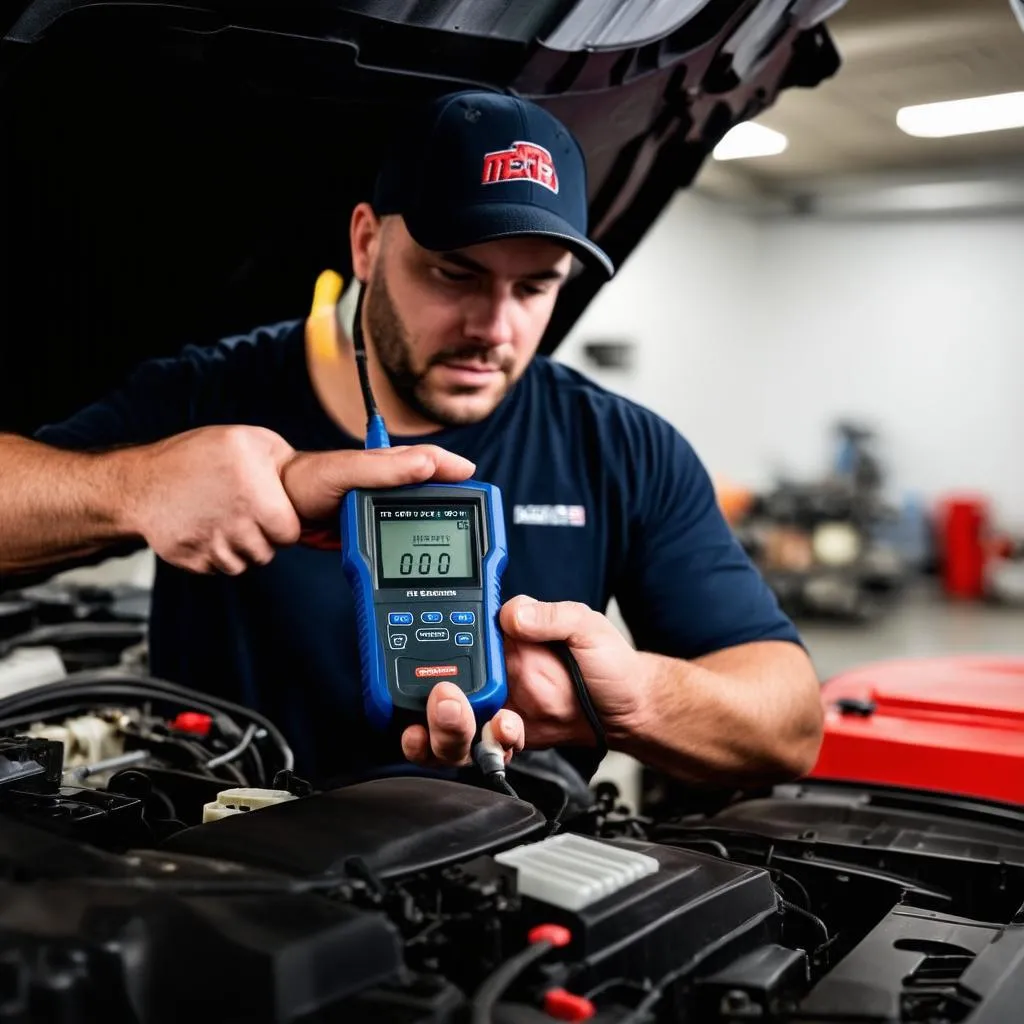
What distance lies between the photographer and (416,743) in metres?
0.85

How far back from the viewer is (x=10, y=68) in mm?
1021

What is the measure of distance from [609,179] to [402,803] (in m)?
1.04

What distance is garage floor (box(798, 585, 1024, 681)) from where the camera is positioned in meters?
5.07

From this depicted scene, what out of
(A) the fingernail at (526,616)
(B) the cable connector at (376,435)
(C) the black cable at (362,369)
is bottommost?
(A) the fingernail at (526,616)

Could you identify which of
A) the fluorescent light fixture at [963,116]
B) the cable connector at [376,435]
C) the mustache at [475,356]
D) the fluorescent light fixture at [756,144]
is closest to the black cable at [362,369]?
the cable connector at [376,435]

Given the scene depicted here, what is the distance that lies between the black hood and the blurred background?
3720mm

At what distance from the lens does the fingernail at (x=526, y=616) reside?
34.4 inches

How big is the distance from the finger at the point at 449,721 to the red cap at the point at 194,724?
34 centimetres

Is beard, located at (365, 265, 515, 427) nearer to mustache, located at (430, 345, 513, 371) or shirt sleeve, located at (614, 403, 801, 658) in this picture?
mustache, located at (430, 345, 513, 371)

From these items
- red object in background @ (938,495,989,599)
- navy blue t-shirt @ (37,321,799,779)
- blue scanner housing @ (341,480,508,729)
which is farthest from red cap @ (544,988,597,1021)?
red object in background @ (938,495,989,599)

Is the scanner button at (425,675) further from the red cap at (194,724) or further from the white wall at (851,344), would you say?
the white wall at (851,344)

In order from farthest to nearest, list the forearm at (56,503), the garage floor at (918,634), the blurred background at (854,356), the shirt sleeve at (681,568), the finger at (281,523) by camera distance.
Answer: the blurred background at (854,356), the garage floor at (918,634), the shirt sleeve at (681,568), the forearm at (56,503), the finger at (281,523)

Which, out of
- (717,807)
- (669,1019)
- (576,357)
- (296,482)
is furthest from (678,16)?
(576,357)

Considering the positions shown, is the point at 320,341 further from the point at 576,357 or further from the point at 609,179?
the point at 576,357
